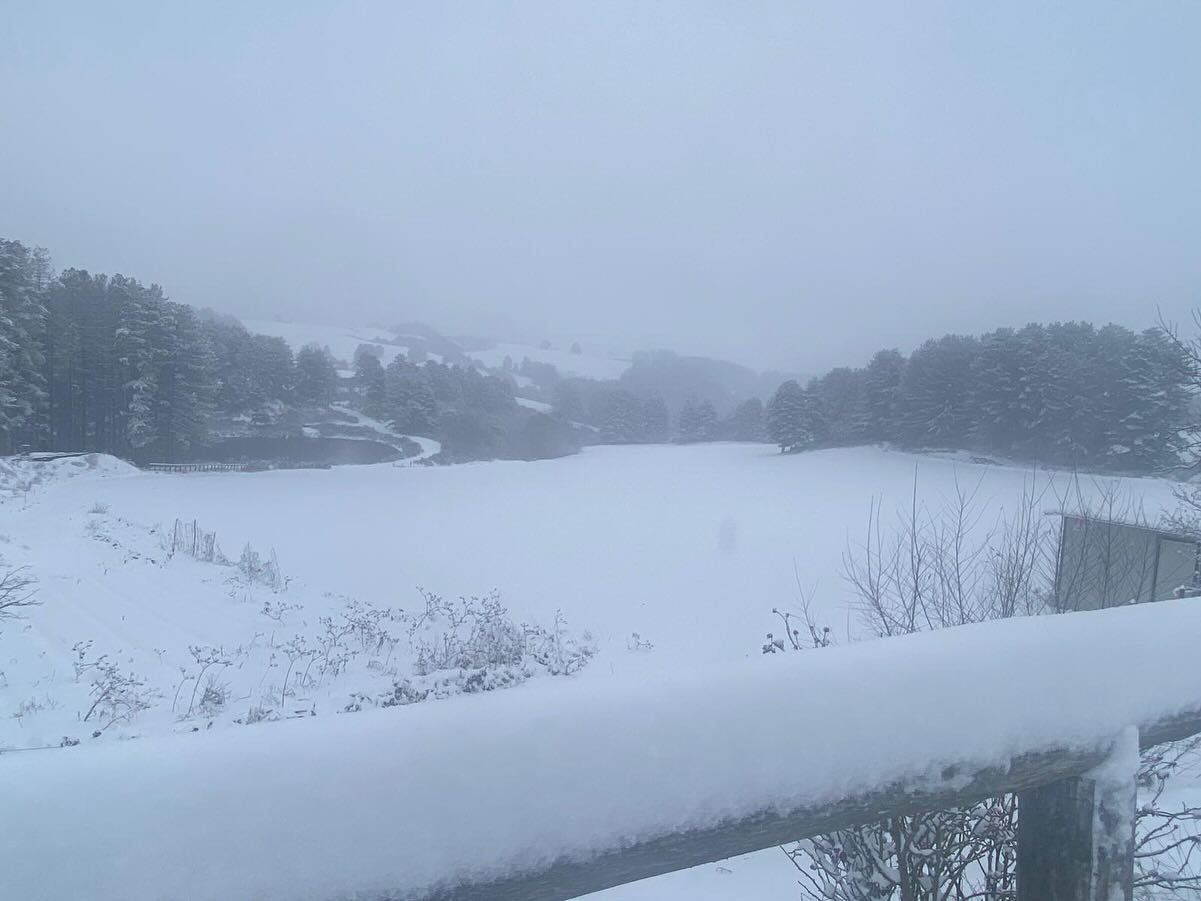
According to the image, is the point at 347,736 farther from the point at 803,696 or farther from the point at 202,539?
the point at 202,539

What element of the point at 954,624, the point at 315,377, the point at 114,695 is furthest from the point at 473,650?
the point at 315,377

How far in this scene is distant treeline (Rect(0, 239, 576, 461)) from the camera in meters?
6.41

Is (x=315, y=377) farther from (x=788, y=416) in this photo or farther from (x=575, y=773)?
(x=575, y=773)

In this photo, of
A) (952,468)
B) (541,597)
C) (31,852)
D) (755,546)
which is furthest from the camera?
(755,546)

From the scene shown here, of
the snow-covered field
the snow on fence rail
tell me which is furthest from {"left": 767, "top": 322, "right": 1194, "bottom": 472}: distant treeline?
the snow on fence rail

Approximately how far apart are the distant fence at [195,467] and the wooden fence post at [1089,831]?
9652mm

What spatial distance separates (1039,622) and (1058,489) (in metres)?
6.18

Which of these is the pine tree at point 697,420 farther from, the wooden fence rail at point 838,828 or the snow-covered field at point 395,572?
the wooden fence rail at point 838,828

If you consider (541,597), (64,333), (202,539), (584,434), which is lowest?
(541,597)

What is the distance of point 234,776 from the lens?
724mm

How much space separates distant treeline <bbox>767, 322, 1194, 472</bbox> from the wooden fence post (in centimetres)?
706

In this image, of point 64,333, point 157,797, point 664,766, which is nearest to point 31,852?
point 157,797

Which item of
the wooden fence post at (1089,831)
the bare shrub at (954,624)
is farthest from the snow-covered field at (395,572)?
the wooden fence post at (1089,831)

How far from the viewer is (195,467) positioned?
9188 mm
